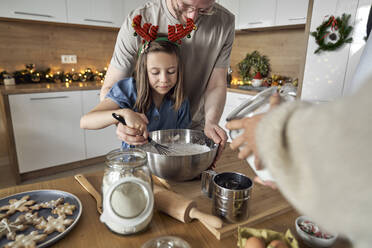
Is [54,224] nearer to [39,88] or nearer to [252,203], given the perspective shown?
[252,203]

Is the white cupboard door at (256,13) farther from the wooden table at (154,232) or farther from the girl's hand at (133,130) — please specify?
the wooden table at (154,232)

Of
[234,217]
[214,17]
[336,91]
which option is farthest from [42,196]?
[336,91]

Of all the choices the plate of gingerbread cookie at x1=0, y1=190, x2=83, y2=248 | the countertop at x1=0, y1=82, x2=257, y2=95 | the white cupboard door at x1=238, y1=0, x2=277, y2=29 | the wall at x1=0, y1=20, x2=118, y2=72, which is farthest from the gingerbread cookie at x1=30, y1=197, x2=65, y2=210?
the white cupboard door at x1=238, y1=0, x2=277, y2=29

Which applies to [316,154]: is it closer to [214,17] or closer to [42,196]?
[42,196]

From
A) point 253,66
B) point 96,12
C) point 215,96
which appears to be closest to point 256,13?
point 253,66

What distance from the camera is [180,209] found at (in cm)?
59

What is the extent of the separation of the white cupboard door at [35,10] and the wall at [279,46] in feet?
7.12

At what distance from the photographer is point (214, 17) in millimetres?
1211

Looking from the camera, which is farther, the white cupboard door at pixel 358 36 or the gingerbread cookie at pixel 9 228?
the white cupboard door at pixel 358 36

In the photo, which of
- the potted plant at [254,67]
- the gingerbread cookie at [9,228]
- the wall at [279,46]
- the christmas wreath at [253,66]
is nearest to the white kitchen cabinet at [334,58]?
the wall at [279,46]

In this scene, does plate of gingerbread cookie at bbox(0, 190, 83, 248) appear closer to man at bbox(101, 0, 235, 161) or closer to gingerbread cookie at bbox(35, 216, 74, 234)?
gingerbread cookie at bbox(35, 216, 74, 234)

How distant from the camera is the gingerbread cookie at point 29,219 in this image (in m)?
0.56

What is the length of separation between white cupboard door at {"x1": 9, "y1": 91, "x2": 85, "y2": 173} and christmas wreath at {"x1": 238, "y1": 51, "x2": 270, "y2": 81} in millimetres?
2035

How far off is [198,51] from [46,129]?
6.04ft
